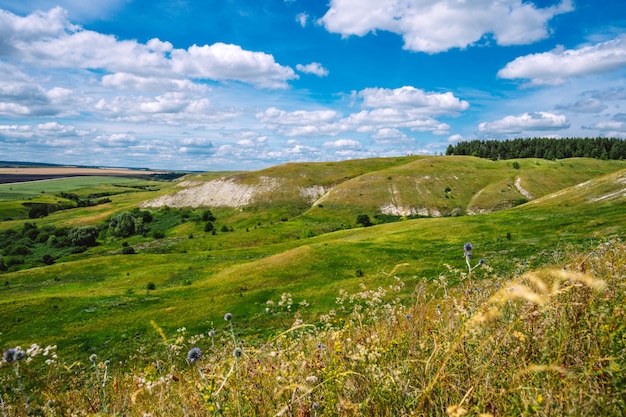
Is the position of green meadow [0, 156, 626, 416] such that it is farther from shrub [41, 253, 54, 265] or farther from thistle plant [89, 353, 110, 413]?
shrub [41, 253, 54, 265]

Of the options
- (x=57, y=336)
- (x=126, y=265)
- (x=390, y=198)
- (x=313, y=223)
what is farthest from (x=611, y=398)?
(x=390, y=198)

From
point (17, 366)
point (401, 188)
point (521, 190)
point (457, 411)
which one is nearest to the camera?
point (457, 411)

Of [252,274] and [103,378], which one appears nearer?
[103,378]

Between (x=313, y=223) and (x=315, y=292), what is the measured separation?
70145 mm

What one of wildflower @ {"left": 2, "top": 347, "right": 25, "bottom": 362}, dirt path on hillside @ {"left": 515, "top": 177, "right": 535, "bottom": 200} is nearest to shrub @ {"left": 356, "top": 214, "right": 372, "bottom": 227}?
dirt path on hillside @ {"left": 515, "top": 177, "right": 535, "bottom": 200}

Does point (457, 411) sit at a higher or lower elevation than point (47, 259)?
higher

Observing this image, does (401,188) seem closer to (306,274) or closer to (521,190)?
(521,190)

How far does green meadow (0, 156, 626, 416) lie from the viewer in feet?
13.4

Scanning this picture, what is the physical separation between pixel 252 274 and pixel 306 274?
7.52m

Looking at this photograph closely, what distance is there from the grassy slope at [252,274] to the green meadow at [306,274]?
257 mm

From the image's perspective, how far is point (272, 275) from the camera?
4306 centimetres

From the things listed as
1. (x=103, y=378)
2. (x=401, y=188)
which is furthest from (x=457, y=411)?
(x=401, y=188)

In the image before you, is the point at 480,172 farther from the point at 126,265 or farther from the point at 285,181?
the point at 126,265

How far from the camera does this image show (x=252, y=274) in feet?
148
